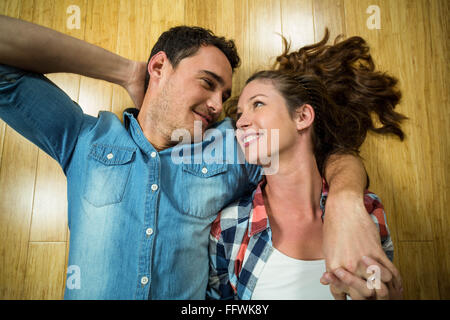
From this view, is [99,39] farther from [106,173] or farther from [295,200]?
[295,200]

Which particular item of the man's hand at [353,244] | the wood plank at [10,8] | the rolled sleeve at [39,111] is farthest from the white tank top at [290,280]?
the wood plank at [10,8]

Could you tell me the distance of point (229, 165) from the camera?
1007 mm

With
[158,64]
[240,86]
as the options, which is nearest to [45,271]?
[158,64]

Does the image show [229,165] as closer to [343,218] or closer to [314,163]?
[314,163]

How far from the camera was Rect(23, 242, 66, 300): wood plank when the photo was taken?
3.68ft

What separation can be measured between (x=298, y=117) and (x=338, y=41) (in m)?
0.60

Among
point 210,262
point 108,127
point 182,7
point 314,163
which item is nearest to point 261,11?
point 182,7

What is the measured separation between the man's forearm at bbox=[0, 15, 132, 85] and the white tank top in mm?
942

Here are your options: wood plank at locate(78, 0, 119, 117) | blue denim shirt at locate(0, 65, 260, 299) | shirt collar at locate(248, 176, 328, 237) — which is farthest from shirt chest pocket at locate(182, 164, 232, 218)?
wood plank at locate(78, 0, 119, 117)

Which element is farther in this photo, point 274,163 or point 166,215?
point 274,163

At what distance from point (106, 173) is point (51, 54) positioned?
0.42 metres

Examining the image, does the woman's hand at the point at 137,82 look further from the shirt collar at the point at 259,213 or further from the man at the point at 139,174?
the shirt collar at the point at 259,213
